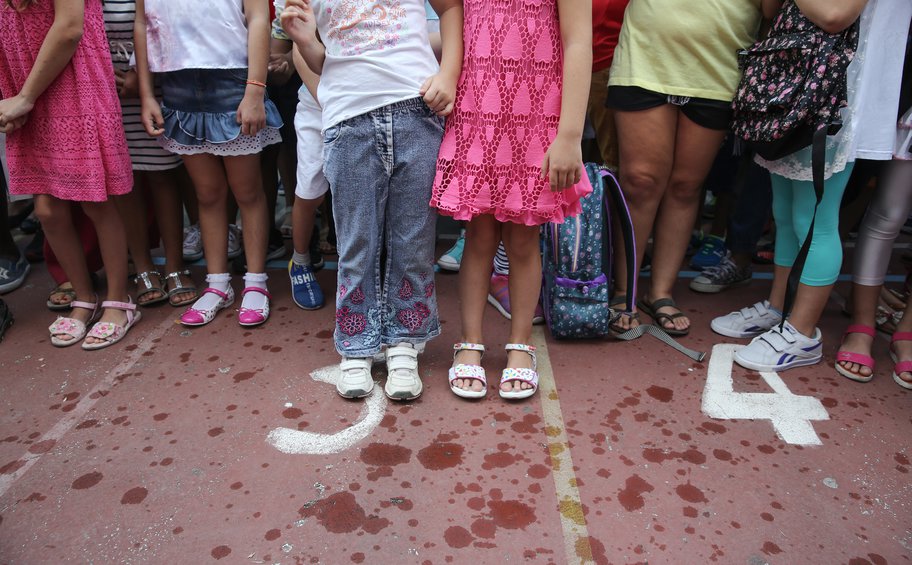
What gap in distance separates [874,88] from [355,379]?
2351mm

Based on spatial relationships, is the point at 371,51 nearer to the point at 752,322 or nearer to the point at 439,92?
the point at 439,92

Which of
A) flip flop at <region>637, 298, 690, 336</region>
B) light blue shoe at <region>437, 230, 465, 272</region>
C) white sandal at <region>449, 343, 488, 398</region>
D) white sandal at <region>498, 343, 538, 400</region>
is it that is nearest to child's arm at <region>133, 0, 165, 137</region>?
light blue shoe at <region>437, 230, 465, 272</region>

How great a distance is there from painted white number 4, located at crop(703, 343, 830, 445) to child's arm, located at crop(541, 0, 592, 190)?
113 centimetres

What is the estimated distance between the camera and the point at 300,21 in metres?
2.26

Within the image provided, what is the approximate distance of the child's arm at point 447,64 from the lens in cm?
217

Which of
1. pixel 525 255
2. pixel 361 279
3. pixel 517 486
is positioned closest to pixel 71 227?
pixel 361 279

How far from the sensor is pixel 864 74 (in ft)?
7.79

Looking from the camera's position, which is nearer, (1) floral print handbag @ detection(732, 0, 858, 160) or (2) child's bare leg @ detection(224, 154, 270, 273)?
(1) floral print handbag @ detection(732, 0, 858, 160)

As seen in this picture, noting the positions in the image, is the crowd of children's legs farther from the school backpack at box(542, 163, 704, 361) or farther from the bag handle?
the school backpack at box(542, 163, 704, 361)

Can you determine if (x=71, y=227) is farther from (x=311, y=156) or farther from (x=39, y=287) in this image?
(x=311, y=156)

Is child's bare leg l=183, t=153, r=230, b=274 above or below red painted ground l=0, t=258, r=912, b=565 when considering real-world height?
above

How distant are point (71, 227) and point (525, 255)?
222cm

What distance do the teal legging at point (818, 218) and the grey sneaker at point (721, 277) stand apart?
2.45ft

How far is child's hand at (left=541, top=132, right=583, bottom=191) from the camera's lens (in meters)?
2.12
